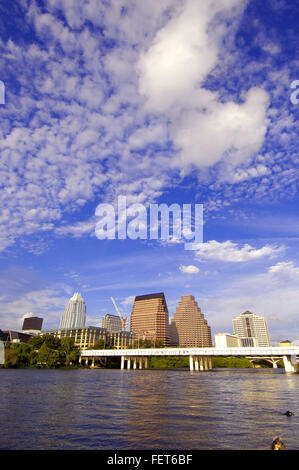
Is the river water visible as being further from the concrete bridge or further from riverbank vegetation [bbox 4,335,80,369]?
riverbank vegetation [bbox 4,335,80,369]

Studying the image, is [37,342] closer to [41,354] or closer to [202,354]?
[41,354]

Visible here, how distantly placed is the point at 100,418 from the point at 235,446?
14.8 m

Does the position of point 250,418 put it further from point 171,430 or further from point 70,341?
point 70,341

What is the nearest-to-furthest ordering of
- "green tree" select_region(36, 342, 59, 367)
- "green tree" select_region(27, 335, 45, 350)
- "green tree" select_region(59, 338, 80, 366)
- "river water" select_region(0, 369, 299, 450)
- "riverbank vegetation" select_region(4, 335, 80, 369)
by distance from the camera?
"river water" select_region(0, 369, 299, 450) < "riverbank vegetation" select_region(4, 335, 80, 369) < "green tree" select_region(36, 342, 59, 367) < "green tree" select_region(59, 338, 80, 366) < "green tree" select_region(27, 335, 45, 350)

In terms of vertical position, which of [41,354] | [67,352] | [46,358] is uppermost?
[67,352]

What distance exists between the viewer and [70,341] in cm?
16762

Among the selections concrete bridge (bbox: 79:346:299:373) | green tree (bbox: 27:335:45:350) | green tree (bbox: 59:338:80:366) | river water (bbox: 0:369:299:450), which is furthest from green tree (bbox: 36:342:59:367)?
river water (bbox: 0:369:299:450)

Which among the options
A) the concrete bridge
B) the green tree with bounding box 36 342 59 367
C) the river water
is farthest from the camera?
the green tree with bounding box 36 342 59 367

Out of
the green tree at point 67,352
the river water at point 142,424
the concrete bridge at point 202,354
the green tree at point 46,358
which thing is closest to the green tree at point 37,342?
the green tree at point 67,352

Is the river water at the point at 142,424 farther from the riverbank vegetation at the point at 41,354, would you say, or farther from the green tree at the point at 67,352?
the green tree at the point at 67,352

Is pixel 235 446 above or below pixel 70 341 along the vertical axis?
below

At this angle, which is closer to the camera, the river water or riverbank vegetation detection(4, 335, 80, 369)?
the river water

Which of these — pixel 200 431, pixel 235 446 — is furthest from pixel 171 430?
pixel 235 446

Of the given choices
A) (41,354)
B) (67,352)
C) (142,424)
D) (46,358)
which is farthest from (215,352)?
(142,424)
